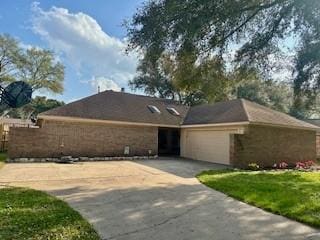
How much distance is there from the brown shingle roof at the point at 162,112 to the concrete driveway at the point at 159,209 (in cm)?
730

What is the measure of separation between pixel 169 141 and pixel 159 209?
54.3 ft

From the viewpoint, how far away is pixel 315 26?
930 centimetres

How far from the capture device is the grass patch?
16.1 feet

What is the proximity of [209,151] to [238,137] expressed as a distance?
314 cm

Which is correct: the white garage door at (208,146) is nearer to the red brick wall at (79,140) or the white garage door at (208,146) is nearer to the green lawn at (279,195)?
the red brick wall at (79,140)

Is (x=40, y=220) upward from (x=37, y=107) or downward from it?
downward

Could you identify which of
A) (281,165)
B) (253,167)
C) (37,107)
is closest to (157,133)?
(253,167)

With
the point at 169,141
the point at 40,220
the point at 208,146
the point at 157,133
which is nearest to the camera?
the point at 40,220

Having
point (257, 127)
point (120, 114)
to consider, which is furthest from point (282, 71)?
point (120, 114)

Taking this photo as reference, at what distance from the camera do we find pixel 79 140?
18375 mm

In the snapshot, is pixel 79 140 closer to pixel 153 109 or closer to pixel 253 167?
pixel 153 109

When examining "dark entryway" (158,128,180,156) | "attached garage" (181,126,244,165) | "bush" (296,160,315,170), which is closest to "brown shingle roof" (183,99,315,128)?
"attached garage" (181,126,244,165)

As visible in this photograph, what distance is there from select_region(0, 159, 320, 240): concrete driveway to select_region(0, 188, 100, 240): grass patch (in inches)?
11.5

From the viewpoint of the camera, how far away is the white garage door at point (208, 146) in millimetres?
17703
